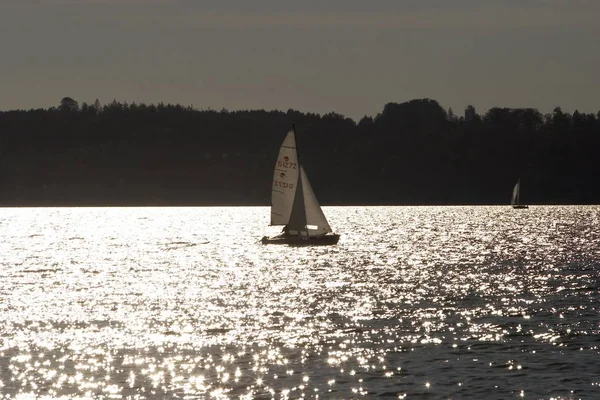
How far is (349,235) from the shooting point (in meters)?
157

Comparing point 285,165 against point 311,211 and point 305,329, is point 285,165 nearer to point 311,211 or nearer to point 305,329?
point 311,211

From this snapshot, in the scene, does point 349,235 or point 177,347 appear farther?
point 349,235

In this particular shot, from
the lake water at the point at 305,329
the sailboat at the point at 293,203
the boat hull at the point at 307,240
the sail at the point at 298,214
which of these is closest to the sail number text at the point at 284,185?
the sailboat at the point at 293,203

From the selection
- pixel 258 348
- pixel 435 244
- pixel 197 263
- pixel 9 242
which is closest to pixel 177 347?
pixel 258 348

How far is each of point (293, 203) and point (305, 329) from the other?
52.9m

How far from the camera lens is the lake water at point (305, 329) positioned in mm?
34250

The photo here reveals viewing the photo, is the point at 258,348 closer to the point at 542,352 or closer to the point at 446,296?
the point at 542,352

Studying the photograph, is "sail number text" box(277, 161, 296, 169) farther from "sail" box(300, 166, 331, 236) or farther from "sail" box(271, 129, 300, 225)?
A: "sail" box(300, 166, 331, 236)

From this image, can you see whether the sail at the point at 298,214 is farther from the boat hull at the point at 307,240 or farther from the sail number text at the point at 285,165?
the sail number text at the point at 285,165

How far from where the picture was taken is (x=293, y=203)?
326 ft

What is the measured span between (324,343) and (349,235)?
115 m

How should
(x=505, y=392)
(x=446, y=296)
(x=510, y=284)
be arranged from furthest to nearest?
(x=510, y=284), (x=446, y=296), (x=505, y=392)

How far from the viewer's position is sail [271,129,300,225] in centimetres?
9806

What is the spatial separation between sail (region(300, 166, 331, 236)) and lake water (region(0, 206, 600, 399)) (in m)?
5.63
